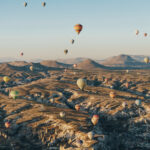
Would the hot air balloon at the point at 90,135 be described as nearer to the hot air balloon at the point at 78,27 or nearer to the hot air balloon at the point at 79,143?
the hot air balloon at the point at 79,143

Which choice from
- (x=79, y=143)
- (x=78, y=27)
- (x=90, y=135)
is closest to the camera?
(x=79, y=143)

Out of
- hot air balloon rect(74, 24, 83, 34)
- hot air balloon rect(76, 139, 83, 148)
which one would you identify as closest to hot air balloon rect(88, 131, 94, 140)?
hot air balloon rect(76, 139, 83, 148)

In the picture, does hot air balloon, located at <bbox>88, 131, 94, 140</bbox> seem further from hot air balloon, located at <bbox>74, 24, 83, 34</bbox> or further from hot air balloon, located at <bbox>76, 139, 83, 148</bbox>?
hot air balloon, located at <bbox>74, 24, 83, 34</bbox>

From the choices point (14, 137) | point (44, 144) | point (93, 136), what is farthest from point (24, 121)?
point (93, 136)

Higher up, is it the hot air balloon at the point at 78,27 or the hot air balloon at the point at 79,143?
the hot air balloon at the point at 78,27

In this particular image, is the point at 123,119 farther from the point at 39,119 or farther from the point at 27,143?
the point at 27,143

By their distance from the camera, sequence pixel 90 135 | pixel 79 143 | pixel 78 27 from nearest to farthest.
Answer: pixel 79 143 → pixel 90 135 → pixel 78 27

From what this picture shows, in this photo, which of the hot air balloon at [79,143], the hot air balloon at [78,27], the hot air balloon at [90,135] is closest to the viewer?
the hot air balloon at [79,143]

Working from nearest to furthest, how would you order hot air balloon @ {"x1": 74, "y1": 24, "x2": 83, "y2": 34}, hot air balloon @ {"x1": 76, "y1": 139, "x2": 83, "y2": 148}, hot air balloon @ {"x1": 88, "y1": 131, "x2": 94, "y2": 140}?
1. hot air balloon @ {"x1": 76, "y1": 139, "x2": 83, "y2": 148}
2. hot air balloon @ {"x1": 88, "y1": 131, "x2": 94, "y2": 140}
3. hot air balloon @ {"x1": 74, "y1": 24, "x2": 83, "y2": 34}

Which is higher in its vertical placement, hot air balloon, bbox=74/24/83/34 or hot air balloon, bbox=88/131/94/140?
hot air balloon, bbox=74/24/83/34

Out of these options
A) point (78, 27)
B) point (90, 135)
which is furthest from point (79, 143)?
point (78, 27)

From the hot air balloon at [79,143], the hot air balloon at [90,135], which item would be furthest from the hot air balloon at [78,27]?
the hot air balloon at [79,143]

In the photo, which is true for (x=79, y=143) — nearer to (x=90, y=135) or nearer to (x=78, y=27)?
(x=90, y=135)
